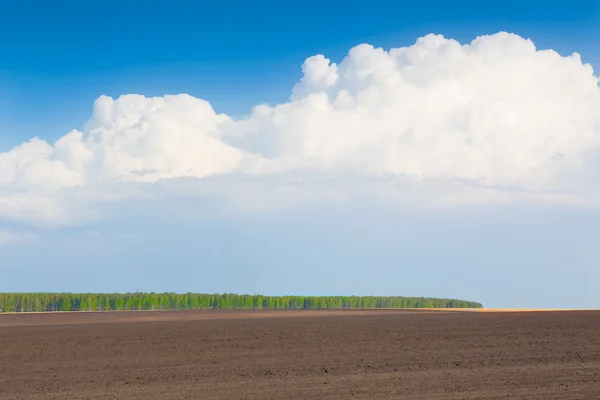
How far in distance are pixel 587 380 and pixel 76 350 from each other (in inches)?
982

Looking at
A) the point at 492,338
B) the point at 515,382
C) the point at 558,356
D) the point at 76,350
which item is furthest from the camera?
the point at 492,338

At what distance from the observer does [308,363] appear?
32500 mm

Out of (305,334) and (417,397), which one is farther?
(305,334)

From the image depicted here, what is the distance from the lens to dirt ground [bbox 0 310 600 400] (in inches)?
994

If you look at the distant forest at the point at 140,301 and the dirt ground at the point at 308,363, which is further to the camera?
the distant forest at the point at 140,301

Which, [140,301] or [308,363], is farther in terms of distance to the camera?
[140,301]

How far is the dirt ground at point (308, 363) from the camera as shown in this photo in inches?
994

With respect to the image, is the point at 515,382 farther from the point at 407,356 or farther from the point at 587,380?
the point at 407,356

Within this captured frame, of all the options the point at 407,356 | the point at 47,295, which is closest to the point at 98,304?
the point at 47,295

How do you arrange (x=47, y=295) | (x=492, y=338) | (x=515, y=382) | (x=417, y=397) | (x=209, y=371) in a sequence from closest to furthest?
A: (x=417, y=397)
(x=515, y=382)
(x=209, y=371)
(x=492, y=338)
(x=47, y=295)

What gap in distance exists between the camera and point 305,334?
46000 millimetres

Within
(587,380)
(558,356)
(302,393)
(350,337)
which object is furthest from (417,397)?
(350,337)

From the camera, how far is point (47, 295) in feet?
443

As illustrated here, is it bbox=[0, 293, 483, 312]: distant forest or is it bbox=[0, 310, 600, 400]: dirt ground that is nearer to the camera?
bbox=[0, 310, 600, 400]: dirt ground
